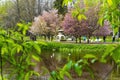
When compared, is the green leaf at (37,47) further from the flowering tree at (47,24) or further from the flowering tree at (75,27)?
the flowering tree at (47,24)

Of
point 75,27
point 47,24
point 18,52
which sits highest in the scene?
point 18,52

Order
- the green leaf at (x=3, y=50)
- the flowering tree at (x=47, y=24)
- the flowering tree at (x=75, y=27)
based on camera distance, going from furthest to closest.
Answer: the flowering tree at (x=47, y=24) → the flowering tree at (x=75, y=27) → the green leaf at (x=3, y=50)

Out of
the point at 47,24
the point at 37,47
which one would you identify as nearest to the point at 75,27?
the point at 47,24

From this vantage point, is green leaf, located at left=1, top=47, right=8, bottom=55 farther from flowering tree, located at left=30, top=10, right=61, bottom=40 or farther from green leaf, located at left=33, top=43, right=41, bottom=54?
flowering tree, located at left=30, top=10, right=61, bottom=40

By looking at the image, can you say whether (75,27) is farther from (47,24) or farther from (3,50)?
(3,50)

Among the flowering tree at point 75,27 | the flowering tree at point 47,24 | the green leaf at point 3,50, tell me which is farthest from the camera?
the flowering tree at point 47,24

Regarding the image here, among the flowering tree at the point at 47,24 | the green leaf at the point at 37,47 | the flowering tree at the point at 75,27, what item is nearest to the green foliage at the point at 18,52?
the green leaf at the point at 37,47

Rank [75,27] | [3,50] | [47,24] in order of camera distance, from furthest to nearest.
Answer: [47,24]
[75,27]
[3,50]

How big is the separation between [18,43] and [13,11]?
47.6 metres

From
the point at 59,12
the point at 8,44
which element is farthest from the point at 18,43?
the point at 59,12

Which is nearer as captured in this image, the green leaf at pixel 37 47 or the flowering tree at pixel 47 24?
the green leaf at pixel 37 47

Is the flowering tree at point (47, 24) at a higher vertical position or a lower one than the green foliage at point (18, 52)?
lower

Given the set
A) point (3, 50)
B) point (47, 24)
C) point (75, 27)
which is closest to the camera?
point (3, 50)

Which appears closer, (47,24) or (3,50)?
(3,50)
